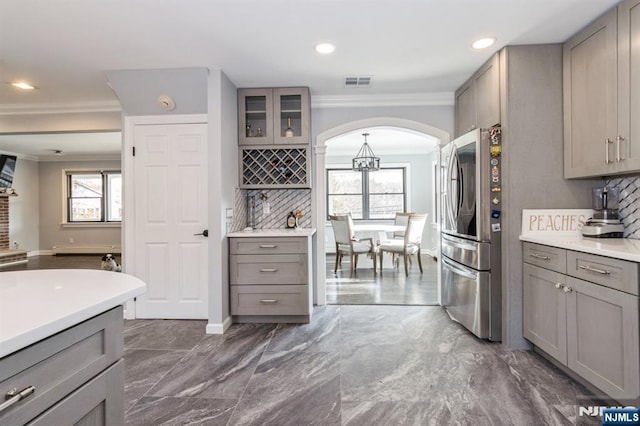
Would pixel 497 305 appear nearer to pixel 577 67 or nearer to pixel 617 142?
pixel 617 142

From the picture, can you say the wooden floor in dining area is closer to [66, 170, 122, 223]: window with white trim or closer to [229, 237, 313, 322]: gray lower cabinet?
[229, 237, 313, 322]: gray lower cabinet

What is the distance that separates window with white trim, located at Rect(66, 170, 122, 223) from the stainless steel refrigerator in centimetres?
829

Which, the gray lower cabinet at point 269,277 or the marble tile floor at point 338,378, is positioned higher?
the gray lower cabinet at point 269,277

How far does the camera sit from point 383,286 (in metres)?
4.60

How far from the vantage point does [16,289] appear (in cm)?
103

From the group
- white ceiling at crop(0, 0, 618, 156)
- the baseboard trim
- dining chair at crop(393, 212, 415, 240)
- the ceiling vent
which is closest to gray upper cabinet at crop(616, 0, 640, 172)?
white ceiling at crop(0, 0, 618, 156)

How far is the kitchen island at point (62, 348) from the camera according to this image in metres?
0.71

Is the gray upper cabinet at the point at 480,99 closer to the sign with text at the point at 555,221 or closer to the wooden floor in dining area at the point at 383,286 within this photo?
the sign with text at the point at 555,221

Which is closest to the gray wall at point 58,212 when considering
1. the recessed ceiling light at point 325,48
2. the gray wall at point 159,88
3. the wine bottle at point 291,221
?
the gray wall at point 159,88

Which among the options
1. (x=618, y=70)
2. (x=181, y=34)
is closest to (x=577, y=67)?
(x=618, y=70)

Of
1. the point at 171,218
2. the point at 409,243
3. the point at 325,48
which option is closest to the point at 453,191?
the point at 325,48

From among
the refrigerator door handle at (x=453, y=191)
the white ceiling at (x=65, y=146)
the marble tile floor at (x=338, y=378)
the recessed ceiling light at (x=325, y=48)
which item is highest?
the white ceiling at (x=65, y=146)

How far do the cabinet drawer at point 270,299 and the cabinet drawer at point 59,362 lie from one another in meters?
2.11

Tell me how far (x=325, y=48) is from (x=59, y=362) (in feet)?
8.43
